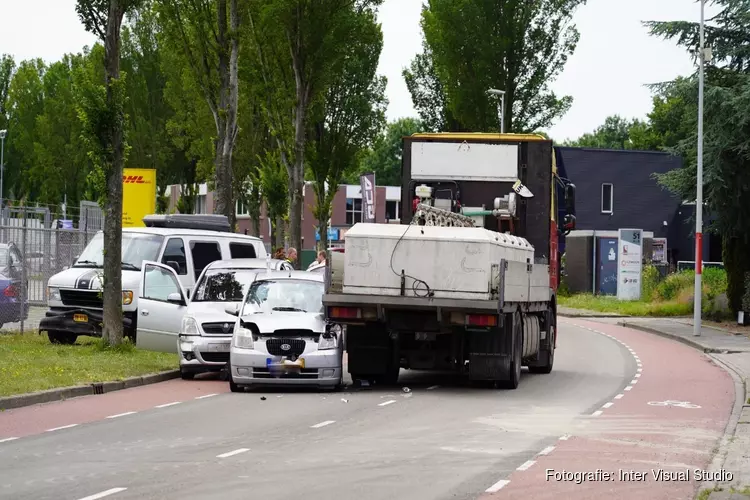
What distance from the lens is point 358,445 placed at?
1329cm

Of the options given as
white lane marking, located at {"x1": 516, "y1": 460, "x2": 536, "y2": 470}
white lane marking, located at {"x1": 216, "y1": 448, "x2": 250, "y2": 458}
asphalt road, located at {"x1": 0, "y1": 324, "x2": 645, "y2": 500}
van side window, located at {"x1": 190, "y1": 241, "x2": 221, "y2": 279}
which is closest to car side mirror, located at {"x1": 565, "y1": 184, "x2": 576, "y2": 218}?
asphalt road, located at {"x1": 0, "y1": 324, "x2": 645, "y2": 500}

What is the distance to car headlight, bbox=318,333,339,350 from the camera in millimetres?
18844

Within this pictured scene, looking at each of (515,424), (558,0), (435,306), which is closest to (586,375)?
(435,306)

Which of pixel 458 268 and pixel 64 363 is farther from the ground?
pixel 458 268

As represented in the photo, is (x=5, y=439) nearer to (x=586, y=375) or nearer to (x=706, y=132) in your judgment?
(x=586, y=375)

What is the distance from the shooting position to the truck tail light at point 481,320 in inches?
717

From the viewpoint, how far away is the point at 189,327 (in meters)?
20.8

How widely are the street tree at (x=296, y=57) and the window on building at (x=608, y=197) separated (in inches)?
1165

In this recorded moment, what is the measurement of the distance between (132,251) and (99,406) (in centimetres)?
924

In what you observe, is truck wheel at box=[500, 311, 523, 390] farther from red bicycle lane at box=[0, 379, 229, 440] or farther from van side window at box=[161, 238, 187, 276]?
van side window at box=[161, 238, 187, 276]

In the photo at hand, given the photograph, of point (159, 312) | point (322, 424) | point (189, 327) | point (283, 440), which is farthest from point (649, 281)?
point (283, 440)

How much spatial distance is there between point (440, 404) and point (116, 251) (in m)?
8.16

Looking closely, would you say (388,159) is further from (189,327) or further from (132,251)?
(189,327)

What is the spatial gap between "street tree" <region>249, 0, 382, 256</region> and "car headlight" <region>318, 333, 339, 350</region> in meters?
23.1
